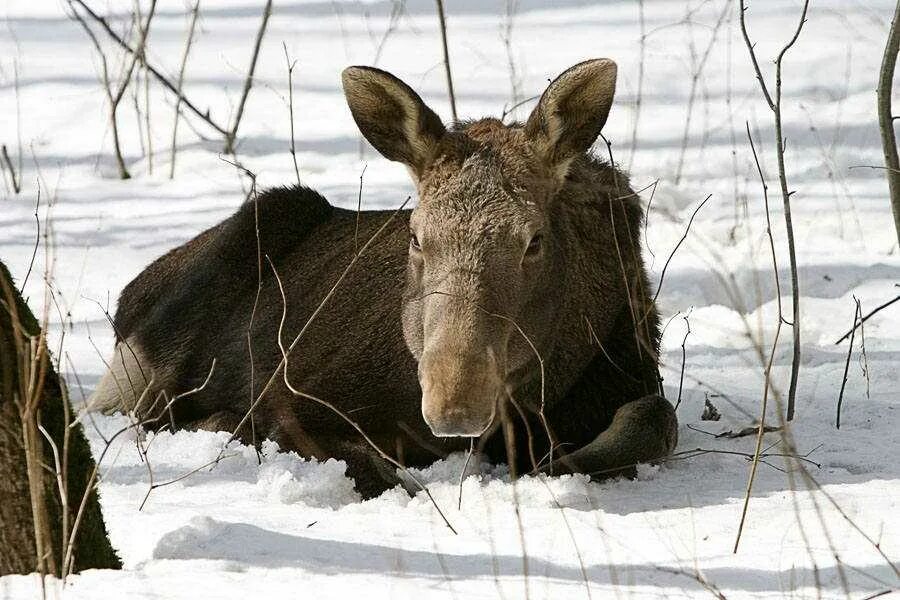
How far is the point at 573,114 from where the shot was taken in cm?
597

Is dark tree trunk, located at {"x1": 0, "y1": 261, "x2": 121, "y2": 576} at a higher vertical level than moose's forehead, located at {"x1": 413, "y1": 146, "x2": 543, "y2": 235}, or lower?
lower

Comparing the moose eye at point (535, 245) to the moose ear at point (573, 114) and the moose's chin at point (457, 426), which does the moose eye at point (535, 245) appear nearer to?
the moose ear at point (573, 114)

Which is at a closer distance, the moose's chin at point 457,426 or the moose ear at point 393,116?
the moose's chin at point 457,426

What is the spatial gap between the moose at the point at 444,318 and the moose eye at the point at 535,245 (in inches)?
0.6

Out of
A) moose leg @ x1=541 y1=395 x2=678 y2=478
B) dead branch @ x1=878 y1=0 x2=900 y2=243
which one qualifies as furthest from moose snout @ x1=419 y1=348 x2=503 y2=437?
dead branch @ x1=878 y1=0 x2=900 y2=243

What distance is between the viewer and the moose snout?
484 centimetres

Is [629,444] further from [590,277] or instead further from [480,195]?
[480,195]

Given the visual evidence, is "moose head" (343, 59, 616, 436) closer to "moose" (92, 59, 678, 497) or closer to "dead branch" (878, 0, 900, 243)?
"moose" (92, 59, 678, 497)

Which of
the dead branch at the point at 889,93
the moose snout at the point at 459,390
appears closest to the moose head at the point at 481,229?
the moose snout at the point at 459,390

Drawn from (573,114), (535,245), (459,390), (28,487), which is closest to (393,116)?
(573,114)

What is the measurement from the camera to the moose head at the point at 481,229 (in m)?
5.06

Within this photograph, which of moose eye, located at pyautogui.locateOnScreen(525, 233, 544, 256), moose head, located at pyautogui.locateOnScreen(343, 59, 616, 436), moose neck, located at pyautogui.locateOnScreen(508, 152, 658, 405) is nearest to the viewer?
moose head, located at pyautogui.locateOnScreen(343, 59, 616, 436)

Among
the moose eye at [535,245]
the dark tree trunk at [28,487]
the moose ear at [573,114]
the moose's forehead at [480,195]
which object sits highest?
the moose ear at [573,114]

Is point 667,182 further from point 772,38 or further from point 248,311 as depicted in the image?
point 248,311
